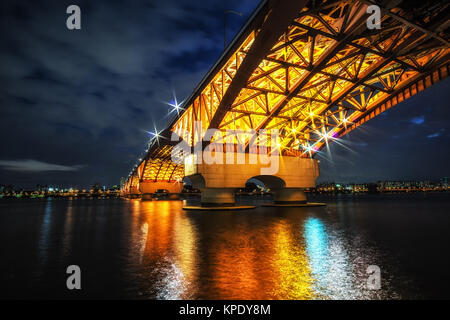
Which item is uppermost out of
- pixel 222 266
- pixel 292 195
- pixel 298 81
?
pixel 298 81

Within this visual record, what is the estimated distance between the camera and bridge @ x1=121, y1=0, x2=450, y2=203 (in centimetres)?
1357

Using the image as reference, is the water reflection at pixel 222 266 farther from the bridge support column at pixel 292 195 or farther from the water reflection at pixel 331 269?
the bridge support column at pixel 292 195

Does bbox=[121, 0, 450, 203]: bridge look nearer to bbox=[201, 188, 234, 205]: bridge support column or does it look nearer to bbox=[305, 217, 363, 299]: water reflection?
bbox=[201, 188, 234, 205]: bridge support column

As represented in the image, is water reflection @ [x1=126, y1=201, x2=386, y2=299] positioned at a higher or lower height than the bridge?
lower

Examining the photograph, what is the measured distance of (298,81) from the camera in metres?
19.2

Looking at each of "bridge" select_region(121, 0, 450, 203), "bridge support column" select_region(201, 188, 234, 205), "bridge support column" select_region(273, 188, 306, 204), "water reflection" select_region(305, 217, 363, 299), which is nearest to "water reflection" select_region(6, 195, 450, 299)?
"water reflection" select_region(305, 217, 363, 299)

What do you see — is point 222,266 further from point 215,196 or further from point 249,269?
point 215,196

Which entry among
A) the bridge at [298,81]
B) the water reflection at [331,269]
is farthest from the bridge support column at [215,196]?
the water reflection at [331,269]

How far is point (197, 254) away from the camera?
7.94 metres

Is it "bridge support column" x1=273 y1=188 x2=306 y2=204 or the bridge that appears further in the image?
"bridge support column" x1=273 y1=188 x2=306 y2=204

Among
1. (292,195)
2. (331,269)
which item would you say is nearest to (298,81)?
(331,269)
